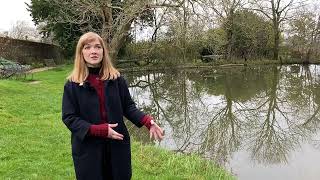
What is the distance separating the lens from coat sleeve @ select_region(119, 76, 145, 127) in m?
3.85

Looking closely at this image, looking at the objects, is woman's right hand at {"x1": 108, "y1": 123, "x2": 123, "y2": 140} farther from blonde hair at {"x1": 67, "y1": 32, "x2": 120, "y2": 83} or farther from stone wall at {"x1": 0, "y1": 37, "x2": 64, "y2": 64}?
stone wall at {"x1": 0, "y1": 37, "x2": 64, "y2": 64}

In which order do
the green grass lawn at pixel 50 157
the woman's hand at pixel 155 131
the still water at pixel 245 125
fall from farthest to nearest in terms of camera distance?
1. the still water at pixel 245 125
2. the green grass lawn at pixel 50 157
3. the woman's hand at pixel 155 131

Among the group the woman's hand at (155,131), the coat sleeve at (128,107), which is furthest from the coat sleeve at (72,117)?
the woman's hand at (155,131)

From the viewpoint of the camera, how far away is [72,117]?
11.9 ft

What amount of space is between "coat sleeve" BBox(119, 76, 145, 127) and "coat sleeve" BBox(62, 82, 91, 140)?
417 millimetres

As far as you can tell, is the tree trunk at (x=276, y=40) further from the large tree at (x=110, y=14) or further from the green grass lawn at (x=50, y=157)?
the green grass lawn at (x=50, y=157)

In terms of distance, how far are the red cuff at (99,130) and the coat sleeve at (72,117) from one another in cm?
A: 4

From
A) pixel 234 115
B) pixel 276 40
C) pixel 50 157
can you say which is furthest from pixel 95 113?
pixel 276 40

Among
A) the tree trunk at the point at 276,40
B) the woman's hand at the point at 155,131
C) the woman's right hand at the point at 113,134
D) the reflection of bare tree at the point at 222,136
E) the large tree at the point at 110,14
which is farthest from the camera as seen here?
the tree trunk at the point at 276,40

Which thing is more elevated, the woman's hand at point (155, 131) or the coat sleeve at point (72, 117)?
the coat sleeve at point (72, 117)

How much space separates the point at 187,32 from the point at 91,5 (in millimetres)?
5474

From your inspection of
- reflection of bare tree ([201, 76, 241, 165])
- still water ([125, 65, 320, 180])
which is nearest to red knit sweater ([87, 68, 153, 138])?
still water ([125, 65, 320, 180])

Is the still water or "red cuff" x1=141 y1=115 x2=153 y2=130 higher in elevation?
"red cuff" x1=141 y1=115 x2=153 y2=130

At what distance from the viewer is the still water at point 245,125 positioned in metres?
9.07
